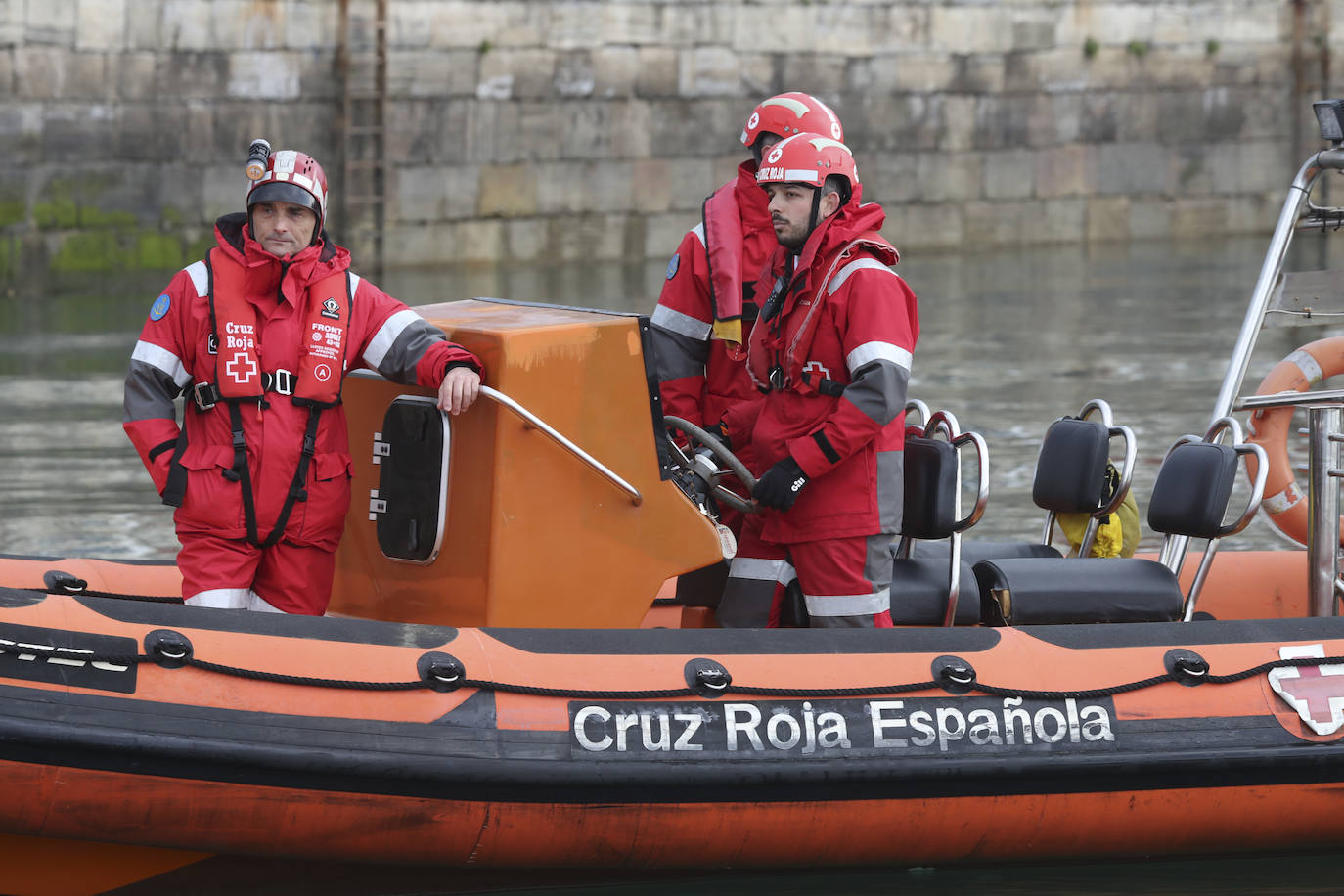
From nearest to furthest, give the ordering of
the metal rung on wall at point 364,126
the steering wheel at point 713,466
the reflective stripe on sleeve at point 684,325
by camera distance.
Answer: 1. the steering wheel at point 713,466
2. the reflective stripe on sleeve at point 684,325
3. the metal rung on wall at point 364,126

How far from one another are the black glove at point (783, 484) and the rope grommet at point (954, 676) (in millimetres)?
455

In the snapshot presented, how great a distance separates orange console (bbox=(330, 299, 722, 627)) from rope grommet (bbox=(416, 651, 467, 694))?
0.98 feet

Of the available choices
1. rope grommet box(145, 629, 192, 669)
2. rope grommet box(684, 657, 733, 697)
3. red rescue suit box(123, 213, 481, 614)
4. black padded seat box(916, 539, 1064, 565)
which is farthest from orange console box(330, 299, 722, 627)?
black padded seat box(916, 539, 1064, 565)

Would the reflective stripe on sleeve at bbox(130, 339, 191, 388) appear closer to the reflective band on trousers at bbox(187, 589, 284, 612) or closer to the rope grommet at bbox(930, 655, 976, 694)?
the reflective band on trousers at bbox(187, 589, 284, 612)

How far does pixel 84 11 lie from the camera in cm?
1338

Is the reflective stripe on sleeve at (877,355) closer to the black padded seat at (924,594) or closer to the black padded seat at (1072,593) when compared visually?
the black padded seat at (924,594)

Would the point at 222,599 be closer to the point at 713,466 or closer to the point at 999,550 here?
the point at 713,466

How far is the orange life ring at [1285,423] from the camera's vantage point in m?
5.00

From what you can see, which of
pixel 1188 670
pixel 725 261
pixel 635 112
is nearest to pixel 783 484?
pixel 725 261

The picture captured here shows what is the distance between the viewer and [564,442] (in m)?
3.94

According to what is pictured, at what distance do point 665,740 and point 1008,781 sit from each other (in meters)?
0.72

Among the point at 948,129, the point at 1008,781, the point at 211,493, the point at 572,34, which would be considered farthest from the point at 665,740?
the point at 948,129

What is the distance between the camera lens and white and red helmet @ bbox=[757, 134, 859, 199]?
3988 mm

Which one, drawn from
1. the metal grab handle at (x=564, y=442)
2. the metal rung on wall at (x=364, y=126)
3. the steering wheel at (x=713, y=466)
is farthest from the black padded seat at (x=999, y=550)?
the metal rung on wall at (x=364, y=126)
